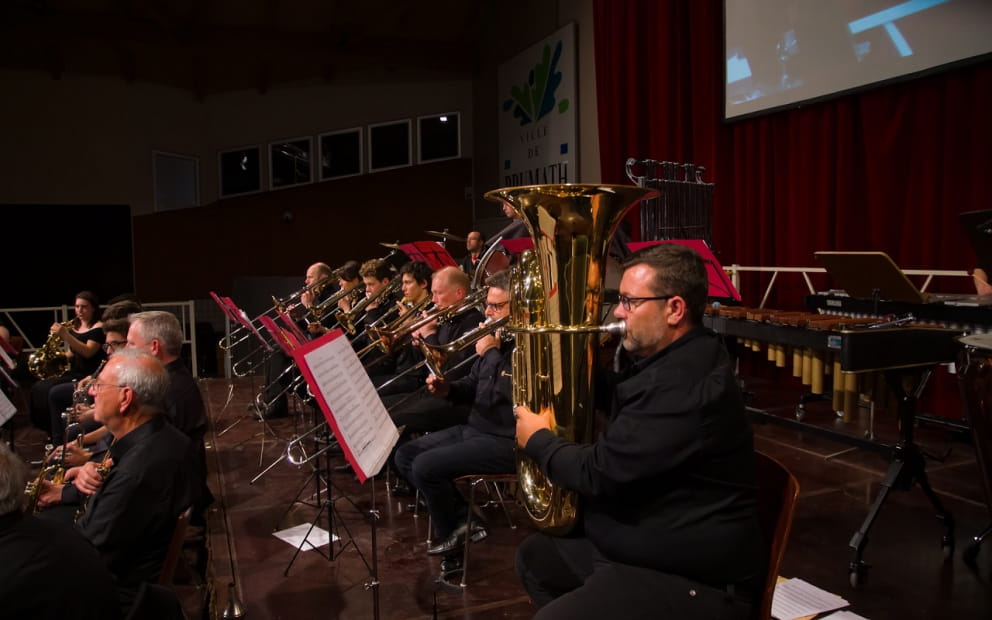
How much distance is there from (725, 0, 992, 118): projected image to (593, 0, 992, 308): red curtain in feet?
0.50

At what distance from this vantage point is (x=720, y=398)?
5.39 ft

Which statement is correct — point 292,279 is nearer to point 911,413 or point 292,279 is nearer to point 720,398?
point 911,413

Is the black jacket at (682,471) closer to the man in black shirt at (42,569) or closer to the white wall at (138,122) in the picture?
the man in black shirt at (42,569)

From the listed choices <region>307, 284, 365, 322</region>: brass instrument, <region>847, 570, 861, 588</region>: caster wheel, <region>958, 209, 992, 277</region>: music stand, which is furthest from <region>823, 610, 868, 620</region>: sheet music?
<region>307, 284, 365, 322</region>: brass instrument

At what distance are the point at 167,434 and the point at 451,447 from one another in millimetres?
1103

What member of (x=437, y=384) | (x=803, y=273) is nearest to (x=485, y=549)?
(x=437, y=384)

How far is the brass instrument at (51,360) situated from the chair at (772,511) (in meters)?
5.02

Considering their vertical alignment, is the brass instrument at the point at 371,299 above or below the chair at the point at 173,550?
above

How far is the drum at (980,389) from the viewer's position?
2320mm

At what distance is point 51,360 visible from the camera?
5348 mm

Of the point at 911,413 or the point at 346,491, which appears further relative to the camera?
the point at 346,491

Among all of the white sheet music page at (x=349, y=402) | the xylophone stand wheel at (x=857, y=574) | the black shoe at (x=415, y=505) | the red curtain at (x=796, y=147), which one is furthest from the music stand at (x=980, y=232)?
the black shoe at (x=415, y=505)

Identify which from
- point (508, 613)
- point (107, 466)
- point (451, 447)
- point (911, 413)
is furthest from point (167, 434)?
point (911, 413)

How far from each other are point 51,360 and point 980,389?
567 centimetres
